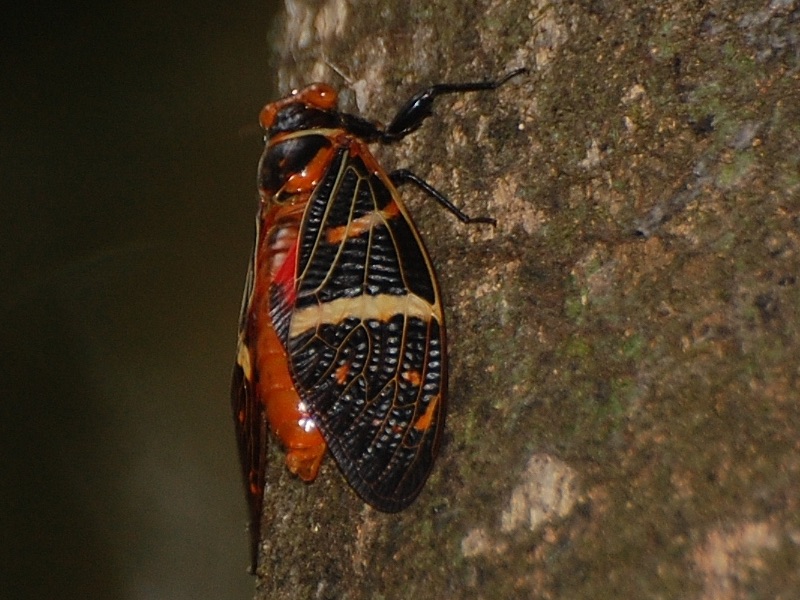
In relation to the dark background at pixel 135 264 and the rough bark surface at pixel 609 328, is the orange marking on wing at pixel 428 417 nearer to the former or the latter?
A: the rough bark surface at pixel 609 328

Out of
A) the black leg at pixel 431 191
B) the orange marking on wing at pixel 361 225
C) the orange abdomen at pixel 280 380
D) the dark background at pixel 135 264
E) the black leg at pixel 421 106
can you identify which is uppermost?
the black leg at pixel 421 106

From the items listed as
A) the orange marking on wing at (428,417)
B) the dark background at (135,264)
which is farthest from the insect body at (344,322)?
the dark background at (135,264)

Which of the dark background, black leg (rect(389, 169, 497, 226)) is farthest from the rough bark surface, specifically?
the dark background

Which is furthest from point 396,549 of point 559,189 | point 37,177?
point 37,177

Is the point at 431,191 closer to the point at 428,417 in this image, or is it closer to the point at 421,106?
the point at 421,106

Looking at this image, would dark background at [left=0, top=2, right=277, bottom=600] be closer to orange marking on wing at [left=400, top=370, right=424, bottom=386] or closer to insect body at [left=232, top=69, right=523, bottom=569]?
insect body at [left=232, top=69, right=523, bottom=569]
